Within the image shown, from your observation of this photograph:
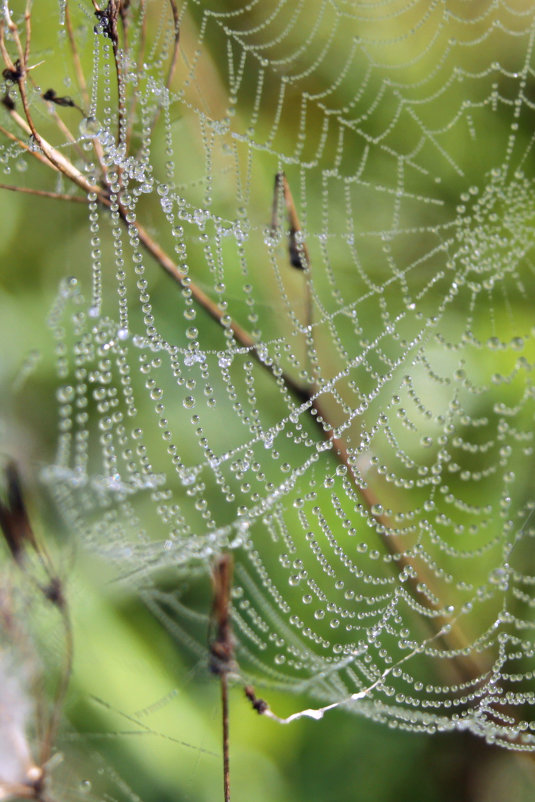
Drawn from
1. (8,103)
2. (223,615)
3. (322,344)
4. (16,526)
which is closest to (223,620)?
(223,615)

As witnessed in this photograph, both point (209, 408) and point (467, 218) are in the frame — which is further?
point (467, 218)

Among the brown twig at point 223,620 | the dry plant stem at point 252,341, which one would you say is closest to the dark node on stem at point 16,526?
the brown twig at point 223,620

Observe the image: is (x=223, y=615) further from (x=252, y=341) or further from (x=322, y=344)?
(x=322, y=344)

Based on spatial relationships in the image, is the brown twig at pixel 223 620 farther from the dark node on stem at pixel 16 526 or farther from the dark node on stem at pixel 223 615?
the dark node on stem at pixel 16 526

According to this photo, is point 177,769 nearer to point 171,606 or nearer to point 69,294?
point 171,606

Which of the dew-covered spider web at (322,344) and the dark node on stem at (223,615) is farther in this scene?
the dew-covered spider web at (322,344)

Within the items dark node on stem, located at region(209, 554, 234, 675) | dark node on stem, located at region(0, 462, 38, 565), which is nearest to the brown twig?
dark node on stem, located at region(209, 554, 234, 675)

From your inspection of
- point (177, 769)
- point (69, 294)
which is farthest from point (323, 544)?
point (69, 294)

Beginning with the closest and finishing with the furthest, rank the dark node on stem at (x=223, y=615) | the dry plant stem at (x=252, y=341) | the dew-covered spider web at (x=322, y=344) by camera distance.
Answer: the dark node on stem at (x=223, y=615), the dry plant stem at (x=252, y=341), the dew-covered spider web at (x=322, y=344)

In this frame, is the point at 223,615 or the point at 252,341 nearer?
the point at 223,615
